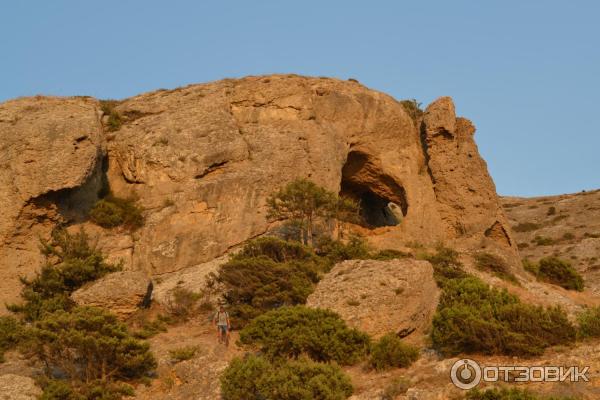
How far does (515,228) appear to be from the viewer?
5750 cm

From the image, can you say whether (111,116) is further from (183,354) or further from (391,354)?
(391,354)

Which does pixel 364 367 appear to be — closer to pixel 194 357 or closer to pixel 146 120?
pixel 194 357

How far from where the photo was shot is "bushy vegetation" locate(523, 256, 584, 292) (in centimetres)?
3322

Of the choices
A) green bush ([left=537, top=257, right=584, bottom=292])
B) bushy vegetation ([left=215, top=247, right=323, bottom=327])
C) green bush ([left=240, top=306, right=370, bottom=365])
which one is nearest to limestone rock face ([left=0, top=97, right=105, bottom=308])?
bushy vegetation ([left=215, top=247, right=323, bottom=327])

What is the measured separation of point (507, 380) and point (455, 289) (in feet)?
19.8

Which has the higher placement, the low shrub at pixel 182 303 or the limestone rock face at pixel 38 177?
the limestone rock face at pixel 38 177

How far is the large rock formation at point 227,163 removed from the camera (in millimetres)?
28031

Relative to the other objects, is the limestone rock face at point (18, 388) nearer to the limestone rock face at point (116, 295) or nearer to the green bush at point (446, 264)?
the limestone rock face at point (116, 295)

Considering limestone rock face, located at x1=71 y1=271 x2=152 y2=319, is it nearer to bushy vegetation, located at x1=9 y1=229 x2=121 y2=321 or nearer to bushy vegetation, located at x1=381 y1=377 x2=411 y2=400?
bushy vegetation, located at x1=9 y1=229 x2=121 y2=321

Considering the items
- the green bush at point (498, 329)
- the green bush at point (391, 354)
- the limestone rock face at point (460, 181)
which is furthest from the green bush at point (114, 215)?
the green bush at point (498, 329)

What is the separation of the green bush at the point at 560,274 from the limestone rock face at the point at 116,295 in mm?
20081

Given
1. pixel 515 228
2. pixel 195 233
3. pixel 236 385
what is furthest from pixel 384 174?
pixel 515 228

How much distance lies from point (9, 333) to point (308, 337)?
403 inches

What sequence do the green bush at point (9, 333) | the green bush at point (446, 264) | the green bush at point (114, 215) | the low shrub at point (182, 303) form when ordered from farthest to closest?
the green bush at point (114, 215)
the green bush at point (446, 264)
the low shrub at point (182, 303)
the green bush at point (9, 333)
